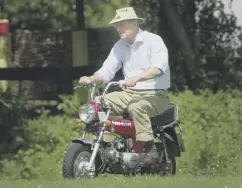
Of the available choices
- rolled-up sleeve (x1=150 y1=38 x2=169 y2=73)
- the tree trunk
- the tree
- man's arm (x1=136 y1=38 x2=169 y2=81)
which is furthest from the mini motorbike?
the tree trunk

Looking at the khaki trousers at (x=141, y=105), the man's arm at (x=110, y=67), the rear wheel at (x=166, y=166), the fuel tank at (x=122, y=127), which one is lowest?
the rear wheel at (x=166, y=166)

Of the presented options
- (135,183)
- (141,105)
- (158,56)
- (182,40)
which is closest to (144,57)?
(158,56)

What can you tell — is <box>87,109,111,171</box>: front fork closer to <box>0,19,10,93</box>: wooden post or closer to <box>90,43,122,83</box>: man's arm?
<box>90,43,122,83</box>: man's arm

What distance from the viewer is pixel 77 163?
7848 mm

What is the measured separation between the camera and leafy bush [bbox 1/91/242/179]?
414 inches

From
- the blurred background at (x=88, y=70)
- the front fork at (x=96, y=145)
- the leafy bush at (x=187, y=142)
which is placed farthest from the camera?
the blurred background at (x=88, y=70)

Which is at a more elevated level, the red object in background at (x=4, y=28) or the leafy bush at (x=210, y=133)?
the red object in background at (x=4, y=28)

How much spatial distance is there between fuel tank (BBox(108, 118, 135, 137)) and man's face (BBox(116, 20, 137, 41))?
28.9 inches

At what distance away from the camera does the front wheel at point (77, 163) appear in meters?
7.79

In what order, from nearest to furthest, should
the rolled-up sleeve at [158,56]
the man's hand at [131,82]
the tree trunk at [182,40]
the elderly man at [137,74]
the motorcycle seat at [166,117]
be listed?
the man's hand at [131,82] → the rolled-up sleeve at [158,56] → the elderly man at [137,74] → the motorcycle seat at [166,117] → the tree trunk at [182,40]

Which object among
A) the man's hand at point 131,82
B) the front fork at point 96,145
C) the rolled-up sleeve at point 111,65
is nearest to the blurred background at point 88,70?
the rolled-up sleeve at point 111,65

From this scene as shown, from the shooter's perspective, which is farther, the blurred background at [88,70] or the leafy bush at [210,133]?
the blurred background at [88,70]

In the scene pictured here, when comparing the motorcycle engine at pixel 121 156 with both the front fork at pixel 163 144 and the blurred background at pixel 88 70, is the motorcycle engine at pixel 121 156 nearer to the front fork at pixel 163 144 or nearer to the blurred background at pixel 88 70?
the front fork at pixel 163 144

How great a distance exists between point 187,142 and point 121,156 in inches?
109
